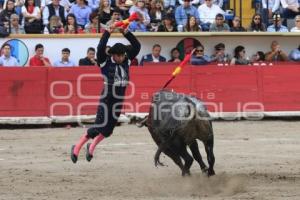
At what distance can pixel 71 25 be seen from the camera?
587 inches

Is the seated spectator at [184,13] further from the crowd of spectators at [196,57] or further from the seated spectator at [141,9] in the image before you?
the seated spectator at [141,9]

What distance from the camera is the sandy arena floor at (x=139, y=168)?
7.64 meters

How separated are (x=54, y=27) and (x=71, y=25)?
0.31 m

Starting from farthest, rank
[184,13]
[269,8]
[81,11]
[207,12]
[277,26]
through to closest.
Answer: [269,8] < [277,26] < [207,12] < [184,13] < [81,11]

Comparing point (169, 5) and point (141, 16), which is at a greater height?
point (169, 5)

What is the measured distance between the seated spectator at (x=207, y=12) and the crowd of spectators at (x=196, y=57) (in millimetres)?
423

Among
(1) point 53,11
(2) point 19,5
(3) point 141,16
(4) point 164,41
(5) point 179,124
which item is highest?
(2) point 19,5

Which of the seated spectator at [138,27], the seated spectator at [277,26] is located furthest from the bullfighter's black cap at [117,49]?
the seated spectator at [277,26]

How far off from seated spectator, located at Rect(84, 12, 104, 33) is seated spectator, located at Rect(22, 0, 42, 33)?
0.88 metres

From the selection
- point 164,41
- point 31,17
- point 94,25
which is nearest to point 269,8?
point 164,41

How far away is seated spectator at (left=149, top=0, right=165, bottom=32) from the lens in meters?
15.5

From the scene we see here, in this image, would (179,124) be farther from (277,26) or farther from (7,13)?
(277,26)

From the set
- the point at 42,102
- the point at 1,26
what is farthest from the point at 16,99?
the point at 1,26

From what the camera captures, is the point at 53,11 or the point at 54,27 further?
the point at 54,27
